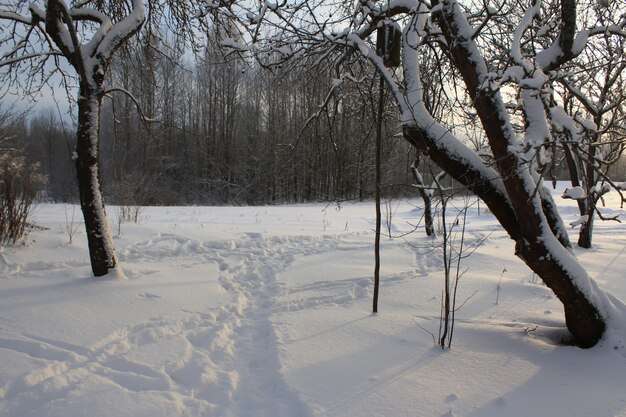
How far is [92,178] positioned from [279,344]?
A: 9.25ft

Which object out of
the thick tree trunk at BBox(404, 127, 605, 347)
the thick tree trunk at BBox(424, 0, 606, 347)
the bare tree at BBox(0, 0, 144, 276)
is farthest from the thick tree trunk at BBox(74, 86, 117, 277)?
the thick tree trunk at BBox(424, 0, 606, 347)

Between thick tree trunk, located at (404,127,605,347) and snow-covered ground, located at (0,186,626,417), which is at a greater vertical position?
thick tree trunk, located at (404,127,605,347)

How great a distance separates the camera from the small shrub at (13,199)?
16.5ft

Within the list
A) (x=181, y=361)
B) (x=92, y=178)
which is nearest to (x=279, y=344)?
(x=181, y=361)

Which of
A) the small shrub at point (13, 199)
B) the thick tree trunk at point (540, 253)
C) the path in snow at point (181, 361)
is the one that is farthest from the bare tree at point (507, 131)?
the small shrub at point (13, 199)

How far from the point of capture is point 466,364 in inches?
103

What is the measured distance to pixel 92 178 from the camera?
4.11m

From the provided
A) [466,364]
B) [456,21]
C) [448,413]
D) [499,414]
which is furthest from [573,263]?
[456,21]

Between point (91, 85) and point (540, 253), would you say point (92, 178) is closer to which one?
point (91, 85)

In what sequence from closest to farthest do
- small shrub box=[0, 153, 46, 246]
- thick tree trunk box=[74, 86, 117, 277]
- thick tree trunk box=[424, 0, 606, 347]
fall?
1. thick tree trunk box=[424, 0, 606, 347]
2. thick tree trunk box=[74, 86, 117, 277]
3. small shrub box=[0, 153, 46, 246]

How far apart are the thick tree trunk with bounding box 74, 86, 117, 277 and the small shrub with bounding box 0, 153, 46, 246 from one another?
1.73m

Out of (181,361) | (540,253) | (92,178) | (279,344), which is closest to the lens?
(181,361)

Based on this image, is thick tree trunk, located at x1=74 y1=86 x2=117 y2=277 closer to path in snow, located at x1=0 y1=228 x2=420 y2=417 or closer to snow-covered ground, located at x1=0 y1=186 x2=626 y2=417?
snow-covered ground, located at x1=0 y1=186 x2=626 y2=417

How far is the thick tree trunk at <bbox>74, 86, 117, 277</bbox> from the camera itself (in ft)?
13.3
